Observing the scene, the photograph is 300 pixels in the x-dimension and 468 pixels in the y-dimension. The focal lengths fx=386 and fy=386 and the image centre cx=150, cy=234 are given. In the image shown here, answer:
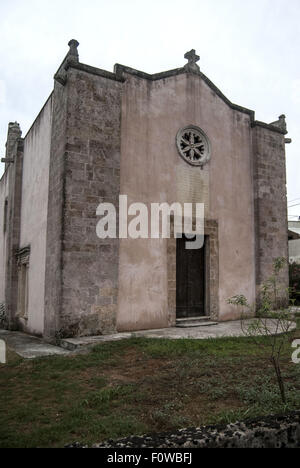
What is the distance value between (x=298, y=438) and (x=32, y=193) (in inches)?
400

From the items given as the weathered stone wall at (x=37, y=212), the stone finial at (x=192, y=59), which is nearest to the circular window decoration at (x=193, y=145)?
the stone finial at (x=192, y=59)

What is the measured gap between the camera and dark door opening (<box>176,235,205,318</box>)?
9.91 meters

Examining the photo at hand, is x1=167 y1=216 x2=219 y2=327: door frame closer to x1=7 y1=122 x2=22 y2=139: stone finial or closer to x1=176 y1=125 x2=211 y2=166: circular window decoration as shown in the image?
x1=176 y1=125 x2=211 y2=166: circular window decoration

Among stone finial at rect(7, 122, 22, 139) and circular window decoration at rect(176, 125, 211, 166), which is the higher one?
stone finial at rect(7, 122, 22, 139)

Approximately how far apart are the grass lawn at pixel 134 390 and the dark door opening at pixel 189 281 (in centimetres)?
300

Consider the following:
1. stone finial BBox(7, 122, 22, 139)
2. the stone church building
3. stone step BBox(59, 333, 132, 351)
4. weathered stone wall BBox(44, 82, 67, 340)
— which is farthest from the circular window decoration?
stone finial BBox(7, 122, 22, 139)

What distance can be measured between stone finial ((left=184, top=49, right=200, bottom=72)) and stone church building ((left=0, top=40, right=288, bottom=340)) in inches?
1.3

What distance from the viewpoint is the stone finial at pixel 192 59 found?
1059 centimetres

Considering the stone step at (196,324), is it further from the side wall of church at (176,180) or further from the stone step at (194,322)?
the side wall of church at (176,180)

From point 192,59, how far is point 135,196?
448cm

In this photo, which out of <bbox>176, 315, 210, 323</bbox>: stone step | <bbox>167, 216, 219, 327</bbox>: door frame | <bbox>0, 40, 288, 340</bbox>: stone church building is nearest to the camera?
<bbox>0, 40, 288, 340</bbox>: stone church building

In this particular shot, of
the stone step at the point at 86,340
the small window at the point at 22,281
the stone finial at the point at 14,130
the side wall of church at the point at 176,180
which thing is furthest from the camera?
the stone finial at the point at 14,130

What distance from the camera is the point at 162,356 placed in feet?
20.3

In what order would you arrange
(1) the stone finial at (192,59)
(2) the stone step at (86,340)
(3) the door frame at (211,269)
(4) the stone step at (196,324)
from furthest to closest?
(1) the stone finial at (192,59)
(3) the door frame at (211,269)
(4) the stone step at (196,324)
(2) the stone step at (86,340)
